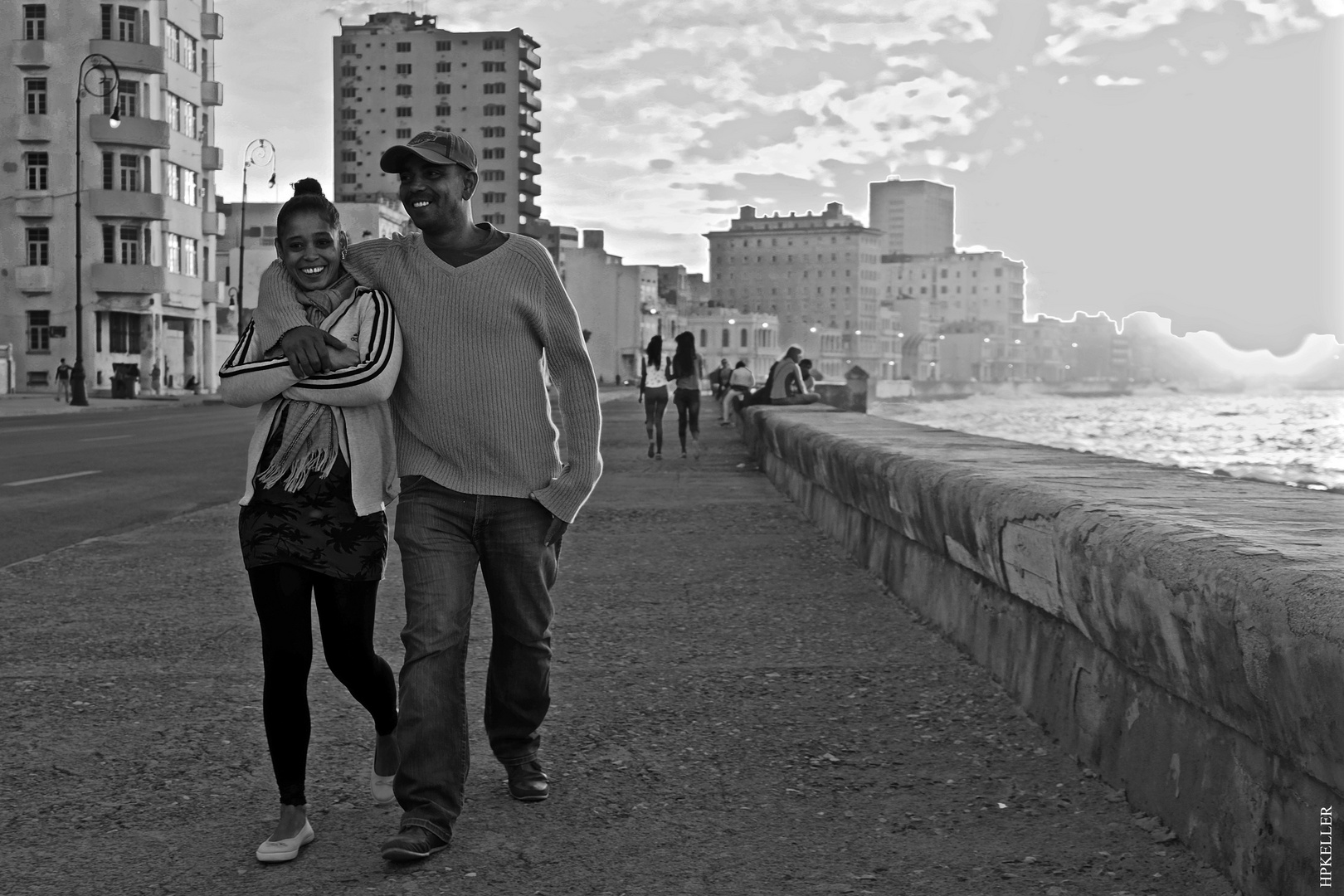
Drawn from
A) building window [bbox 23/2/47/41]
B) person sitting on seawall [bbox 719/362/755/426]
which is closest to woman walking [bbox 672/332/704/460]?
person sitting on seawall [bbox 719/362/755/426]

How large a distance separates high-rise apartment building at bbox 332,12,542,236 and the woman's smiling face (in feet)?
490

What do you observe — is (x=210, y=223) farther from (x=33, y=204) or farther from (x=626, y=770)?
(x=626, y=770)

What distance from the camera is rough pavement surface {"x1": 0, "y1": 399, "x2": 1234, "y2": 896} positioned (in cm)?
373

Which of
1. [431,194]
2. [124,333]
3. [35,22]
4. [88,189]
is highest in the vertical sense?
[35,22]

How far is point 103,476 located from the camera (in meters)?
17.4

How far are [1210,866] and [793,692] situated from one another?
Result: 2426mm

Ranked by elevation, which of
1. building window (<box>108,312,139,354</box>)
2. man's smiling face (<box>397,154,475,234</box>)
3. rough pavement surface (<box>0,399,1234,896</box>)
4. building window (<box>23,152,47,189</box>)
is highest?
building window (<box>23,152,47,189</box>)

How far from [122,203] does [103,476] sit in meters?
52.3

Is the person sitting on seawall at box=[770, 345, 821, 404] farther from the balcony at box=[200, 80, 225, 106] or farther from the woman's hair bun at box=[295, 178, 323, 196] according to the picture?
the balcony at box=[200, 80, 225, 106]

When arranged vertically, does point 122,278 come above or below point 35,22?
below

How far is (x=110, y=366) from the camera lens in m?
66.4

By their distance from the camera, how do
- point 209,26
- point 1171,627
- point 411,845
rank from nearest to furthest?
point 1171,627, point 411,845, point 209,26

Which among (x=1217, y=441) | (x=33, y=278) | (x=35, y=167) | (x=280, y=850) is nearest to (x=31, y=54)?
(x=35, y=167)

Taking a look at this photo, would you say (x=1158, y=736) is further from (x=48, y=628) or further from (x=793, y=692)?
(x=48, y=628)
